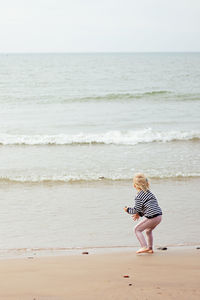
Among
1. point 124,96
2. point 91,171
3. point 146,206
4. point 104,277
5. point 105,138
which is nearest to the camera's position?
point 104,277

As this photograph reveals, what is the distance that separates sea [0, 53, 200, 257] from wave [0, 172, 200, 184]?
0.02 metres

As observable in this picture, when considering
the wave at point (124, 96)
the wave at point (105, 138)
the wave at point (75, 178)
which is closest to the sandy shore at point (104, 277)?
the wave at point (75, 178)

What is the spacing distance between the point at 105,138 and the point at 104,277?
1041 cm

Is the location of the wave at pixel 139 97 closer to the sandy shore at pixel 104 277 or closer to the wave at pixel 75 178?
the wave at pixel 75 178

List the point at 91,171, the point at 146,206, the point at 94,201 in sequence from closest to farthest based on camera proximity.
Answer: the point at 146,206
the point at 94,201
the point at 91,171

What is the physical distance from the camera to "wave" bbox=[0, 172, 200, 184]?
1019 centimetres

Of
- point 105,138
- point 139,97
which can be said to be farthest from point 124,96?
point 105,138

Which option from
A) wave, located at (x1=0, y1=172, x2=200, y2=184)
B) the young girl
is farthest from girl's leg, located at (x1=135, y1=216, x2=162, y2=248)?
wave, located at (x1=0, y1=172, x2=200, y2=184)

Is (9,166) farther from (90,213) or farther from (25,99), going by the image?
(25,99)

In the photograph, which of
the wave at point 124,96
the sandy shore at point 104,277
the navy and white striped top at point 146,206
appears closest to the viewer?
the sandy shore at point 104,277

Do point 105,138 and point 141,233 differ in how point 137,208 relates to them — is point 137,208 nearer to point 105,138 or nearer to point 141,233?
point 141,233

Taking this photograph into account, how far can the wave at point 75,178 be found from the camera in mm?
10188

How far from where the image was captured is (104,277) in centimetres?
482

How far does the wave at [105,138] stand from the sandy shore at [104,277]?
8958mm
